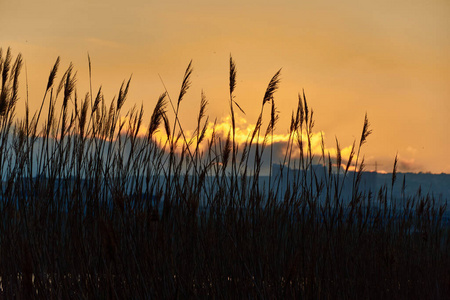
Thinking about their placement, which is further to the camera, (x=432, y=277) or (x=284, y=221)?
(x=432, y=277)

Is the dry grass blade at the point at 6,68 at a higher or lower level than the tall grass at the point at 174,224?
higher

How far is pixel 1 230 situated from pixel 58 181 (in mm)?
506

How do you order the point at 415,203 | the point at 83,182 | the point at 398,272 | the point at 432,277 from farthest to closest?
the point at 415,203
the point at 432,277
the point at 398,272
the point at 83,182

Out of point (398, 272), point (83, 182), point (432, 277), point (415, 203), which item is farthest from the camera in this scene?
point (415, 203)

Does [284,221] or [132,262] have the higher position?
[284,221]

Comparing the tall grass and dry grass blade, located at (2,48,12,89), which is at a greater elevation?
dry grass blade, located at (2,48,12,89)

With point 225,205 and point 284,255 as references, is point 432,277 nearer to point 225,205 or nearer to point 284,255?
point 284,255

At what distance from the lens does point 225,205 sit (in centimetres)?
312

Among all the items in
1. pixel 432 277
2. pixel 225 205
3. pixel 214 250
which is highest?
pixel 225 205

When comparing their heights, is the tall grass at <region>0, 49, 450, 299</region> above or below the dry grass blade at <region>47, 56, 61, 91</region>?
below

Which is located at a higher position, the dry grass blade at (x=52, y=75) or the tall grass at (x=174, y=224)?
the dry grass blade at (x=52, y=75)

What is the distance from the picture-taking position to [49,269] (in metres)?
3.06

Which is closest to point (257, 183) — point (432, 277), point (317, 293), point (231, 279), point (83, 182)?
point (231, 279)

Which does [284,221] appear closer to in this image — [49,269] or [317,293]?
[317,293]
